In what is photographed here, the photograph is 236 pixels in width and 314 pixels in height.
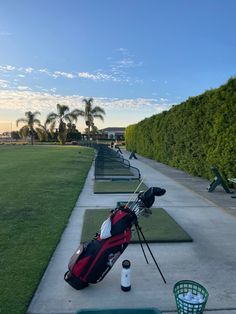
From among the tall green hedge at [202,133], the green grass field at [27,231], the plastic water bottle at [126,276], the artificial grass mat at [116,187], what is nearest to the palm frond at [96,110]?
the tall green hedge at [202,133]

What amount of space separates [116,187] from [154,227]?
4852mm

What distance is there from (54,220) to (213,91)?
806 cm

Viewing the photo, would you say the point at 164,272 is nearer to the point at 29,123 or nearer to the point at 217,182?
the point at 217,182

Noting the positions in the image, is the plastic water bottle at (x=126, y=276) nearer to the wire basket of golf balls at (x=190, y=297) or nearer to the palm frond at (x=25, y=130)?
the wire basket of golf balls at (x=190, y=297)

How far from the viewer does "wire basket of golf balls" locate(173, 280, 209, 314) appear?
269 cm

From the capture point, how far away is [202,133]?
1253 cm

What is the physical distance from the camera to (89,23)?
14922 millimetres

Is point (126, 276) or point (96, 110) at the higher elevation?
point (96, 110)

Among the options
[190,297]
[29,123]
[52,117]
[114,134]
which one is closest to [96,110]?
[52,117]

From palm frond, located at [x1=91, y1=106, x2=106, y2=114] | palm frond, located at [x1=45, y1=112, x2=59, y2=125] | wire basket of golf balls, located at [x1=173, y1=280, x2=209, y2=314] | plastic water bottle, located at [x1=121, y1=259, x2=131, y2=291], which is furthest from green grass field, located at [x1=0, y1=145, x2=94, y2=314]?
palm frond, located at [x1=91, y1=106, x2=106, y2=114]

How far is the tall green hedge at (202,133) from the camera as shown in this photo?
10164mm

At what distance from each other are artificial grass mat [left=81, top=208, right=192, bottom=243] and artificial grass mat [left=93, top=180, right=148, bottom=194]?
246 cm

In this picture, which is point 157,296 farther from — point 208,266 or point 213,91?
point 213,91

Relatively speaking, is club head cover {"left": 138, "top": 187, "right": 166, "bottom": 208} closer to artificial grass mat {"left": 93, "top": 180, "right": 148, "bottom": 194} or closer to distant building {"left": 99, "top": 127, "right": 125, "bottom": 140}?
artificial grass mat {"left": 93, "top": 180, "right": 148, "bottom": 194}
